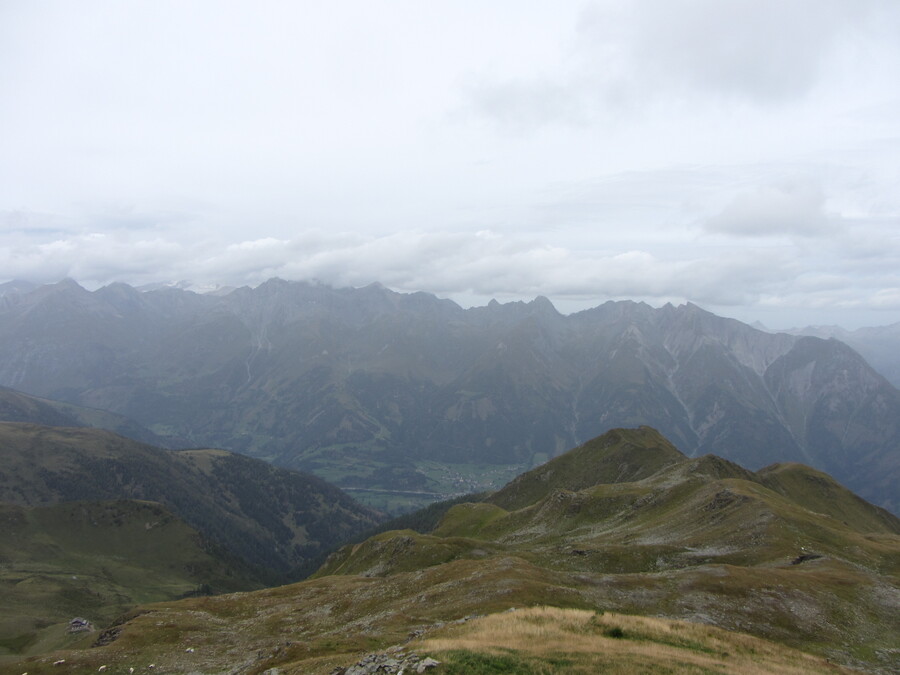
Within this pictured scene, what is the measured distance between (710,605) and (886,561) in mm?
49328

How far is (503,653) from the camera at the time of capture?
110 ft

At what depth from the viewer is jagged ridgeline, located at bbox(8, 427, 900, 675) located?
37.6 m

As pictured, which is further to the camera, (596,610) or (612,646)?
(596,610)

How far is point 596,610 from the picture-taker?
5938cm

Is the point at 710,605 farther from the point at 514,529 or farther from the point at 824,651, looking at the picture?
the point at 514,529

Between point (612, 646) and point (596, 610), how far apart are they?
25.0 meters

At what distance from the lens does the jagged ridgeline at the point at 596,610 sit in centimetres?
3759

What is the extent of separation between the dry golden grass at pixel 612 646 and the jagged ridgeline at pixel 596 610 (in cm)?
17

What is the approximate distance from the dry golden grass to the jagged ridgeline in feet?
0.57

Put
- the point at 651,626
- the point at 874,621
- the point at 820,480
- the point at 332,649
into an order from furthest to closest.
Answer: the point at 820,480 < the point at 874,621 < the point at 332,649 < the point at 651,626

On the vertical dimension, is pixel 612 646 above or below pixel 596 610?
above

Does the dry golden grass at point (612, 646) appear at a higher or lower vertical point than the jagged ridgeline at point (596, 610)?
higher

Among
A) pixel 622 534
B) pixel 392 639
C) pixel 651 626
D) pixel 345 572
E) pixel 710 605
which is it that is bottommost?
pixel 345 572

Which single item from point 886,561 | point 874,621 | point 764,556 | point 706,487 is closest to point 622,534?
point 706,487
